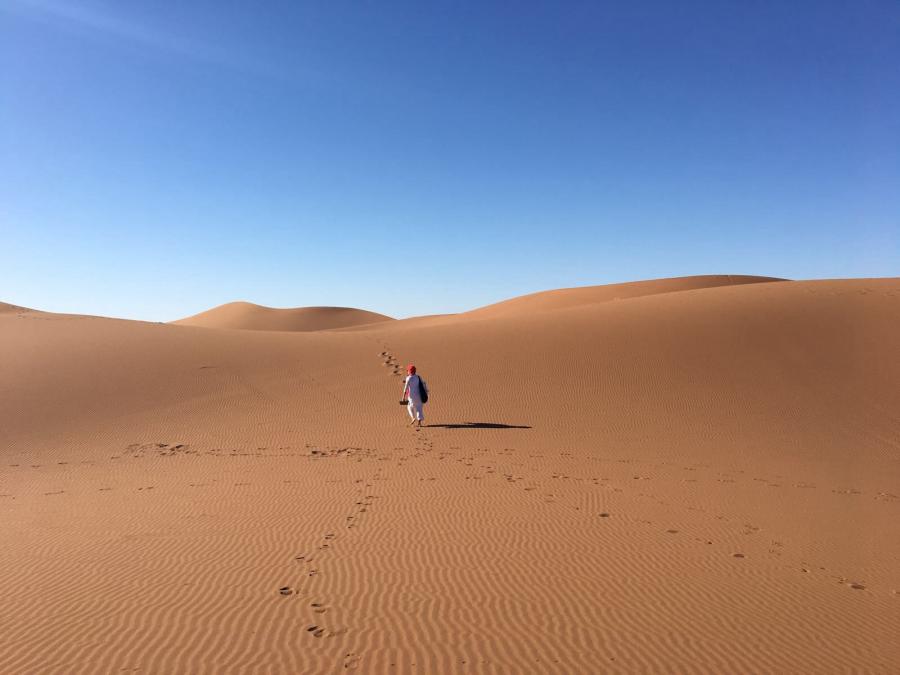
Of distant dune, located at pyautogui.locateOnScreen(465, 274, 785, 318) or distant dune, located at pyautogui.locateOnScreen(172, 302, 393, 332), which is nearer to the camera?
distant dune, located at pyautogui.locateOnScreen(465, 274, 785, 318)

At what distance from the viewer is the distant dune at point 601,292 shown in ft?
176

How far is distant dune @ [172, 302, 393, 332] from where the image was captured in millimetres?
97188

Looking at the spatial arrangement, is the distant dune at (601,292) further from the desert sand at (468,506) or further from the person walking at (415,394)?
the person walking at (415,394)

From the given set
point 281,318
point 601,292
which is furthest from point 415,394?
point 281,318

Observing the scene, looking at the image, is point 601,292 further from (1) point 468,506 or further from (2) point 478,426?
(1) point 468,506

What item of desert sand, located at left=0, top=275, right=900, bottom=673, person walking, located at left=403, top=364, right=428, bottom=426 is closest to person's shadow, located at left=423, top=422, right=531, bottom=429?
desert sand, located at left=0, top=275, right=900, bottom=673

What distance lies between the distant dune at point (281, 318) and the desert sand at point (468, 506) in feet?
249

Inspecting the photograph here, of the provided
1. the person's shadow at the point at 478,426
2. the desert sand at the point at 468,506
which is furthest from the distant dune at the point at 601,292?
the person's shadow at the point at 478,426

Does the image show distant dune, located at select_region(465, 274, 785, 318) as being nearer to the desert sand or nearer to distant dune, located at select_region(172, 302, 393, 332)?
the desert sand

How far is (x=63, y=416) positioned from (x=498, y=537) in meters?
14.1

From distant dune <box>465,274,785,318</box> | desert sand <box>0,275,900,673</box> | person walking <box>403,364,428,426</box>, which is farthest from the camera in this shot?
distant dune <box>465,274,785,318</box>

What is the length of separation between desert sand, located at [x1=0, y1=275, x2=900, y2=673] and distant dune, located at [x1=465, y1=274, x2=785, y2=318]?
102 ft

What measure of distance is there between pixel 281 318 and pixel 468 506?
3812 inches

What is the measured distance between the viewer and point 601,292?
56.9m
